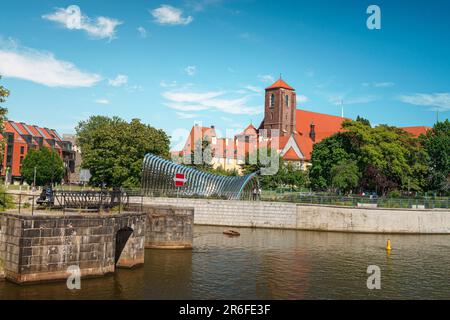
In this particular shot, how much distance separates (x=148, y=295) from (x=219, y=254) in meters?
11.2

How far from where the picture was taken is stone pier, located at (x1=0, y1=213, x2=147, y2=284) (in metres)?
18.0

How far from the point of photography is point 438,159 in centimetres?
7175

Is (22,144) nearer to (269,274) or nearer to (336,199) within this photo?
(336,199)

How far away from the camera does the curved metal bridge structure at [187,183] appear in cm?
5134

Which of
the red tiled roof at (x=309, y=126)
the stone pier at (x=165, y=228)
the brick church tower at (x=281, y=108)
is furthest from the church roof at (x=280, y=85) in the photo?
the stone pier at (x=165, y=228)

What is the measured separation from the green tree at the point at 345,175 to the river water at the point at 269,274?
2234 centimetres

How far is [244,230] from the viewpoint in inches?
1795

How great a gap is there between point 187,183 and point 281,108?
6611 centimetres

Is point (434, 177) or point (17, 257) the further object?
point (434, 177)

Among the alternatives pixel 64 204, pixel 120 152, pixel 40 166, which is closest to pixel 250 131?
pixel 40 166

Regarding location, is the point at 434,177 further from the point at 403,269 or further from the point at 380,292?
the point at 380,292

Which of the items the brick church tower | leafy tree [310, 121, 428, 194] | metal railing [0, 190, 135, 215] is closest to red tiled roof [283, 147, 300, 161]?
the brick church tower

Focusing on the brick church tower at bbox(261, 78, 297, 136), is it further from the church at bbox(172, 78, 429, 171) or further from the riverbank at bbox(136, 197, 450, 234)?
the riverbank at bbox(136, 197, 450, 234)
